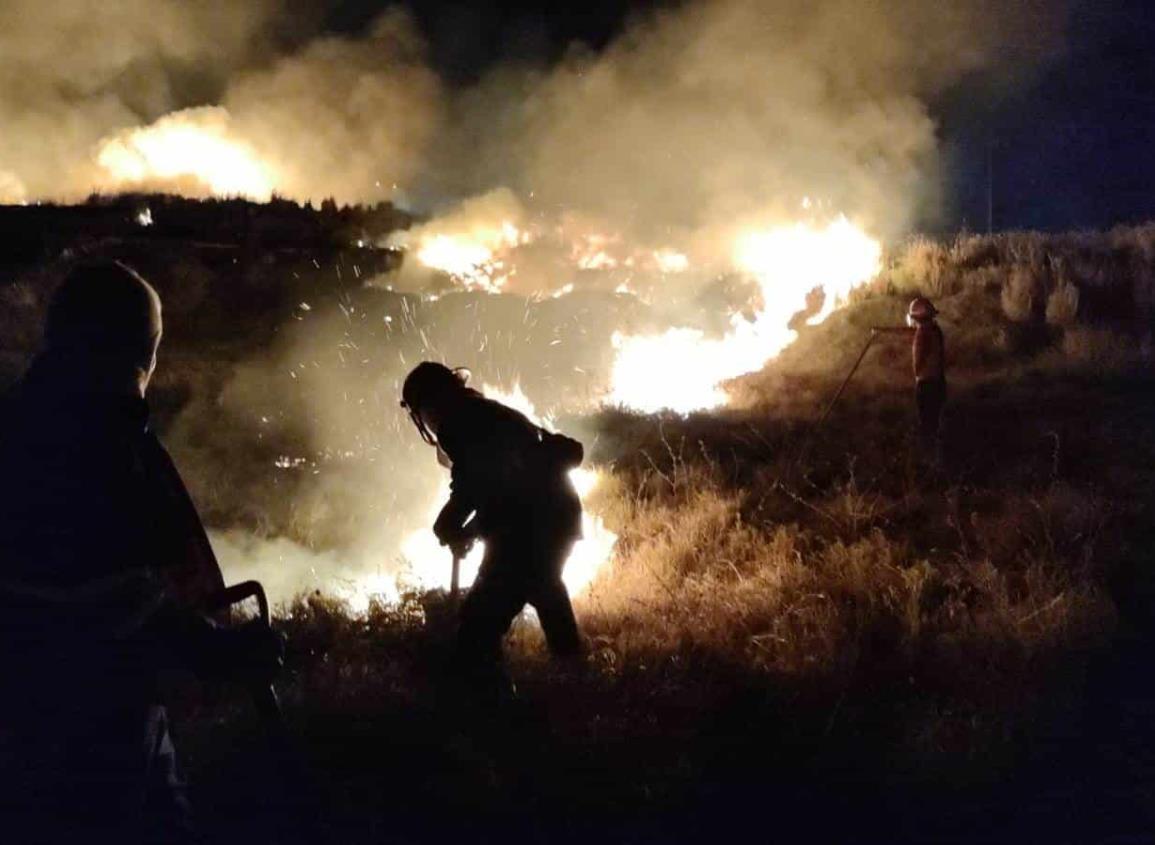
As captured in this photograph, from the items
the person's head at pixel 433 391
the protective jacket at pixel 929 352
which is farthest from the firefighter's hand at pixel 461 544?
the protective jacket at pixel 929 352

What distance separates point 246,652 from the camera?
8.27 ft

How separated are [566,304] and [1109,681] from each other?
14220 mm

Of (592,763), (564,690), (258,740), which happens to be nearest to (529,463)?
(564,690)

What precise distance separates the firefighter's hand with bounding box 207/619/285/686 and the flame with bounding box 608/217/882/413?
9.31 metres

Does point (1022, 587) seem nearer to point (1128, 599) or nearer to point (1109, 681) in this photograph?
point (1128, 599)

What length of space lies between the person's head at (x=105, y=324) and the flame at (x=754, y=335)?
9.40 meters

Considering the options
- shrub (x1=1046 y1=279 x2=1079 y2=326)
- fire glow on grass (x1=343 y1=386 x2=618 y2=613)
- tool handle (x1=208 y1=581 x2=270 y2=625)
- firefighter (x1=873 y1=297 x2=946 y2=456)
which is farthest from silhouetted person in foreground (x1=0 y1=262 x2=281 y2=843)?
shrub (x1=1046 y1=279 x2=1079 y2=326)

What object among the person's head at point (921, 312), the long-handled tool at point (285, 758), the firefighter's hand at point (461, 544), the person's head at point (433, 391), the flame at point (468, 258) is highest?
the flame at point (468, 258)

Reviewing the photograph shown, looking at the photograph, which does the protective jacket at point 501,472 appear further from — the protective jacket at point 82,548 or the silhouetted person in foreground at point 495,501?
the protective jacket at point 82,548

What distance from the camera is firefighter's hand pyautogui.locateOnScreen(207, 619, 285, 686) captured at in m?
2.50

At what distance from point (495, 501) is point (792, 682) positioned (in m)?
1.65

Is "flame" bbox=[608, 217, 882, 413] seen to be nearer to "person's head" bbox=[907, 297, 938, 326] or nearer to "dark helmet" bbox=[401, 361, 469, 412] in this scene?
"person's head" bbox=[907, 297, 938, 326]

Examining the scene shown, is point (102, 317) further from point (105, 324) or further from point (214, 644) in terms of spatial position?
point (214, 644)

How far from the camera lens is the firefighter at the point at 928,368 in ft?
27.6
